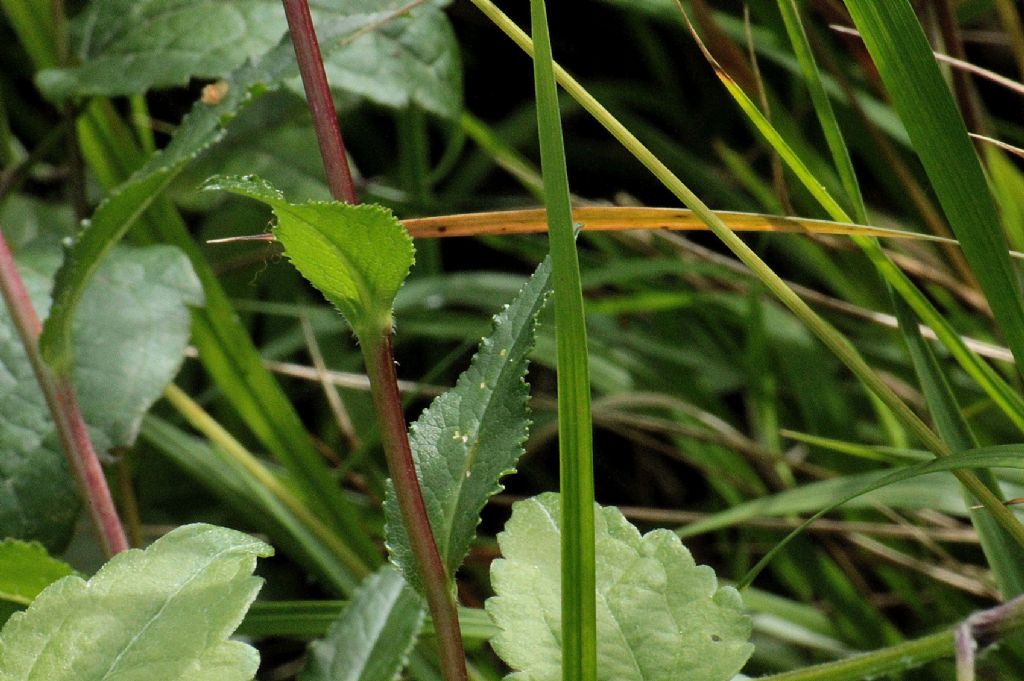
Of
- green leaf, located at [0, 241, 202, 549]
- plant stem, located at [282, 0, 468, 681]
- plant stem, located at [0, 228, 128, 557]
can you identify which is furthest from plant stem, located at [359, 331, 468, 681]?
green leaf, located at [0, 241, 202, 549]

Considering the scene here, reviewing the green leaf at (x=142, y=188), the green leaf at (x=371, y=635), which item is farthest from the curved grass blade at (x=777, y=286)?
the green leaf at (x=371, y=635)

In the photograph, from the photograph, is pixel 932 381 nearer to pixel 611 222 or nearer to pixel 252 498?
pixel 611 222

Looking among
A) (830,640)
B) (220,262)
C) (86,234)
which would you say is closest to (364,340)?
(86,234)

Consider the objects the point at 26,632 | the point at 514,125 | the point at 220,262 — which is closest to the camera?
the point at 26,632

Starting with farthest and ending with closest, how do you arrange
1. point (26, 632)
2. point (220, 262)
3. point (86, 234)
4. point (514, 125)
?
point (514, 125), point (220, 262), point (86, 234), point (26, 632)

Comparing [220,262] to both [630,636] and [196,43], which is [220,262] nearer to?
[196,43]

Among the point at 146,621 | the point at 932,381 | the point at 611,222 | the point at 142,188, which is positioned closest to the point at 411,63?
the point at 611,222
